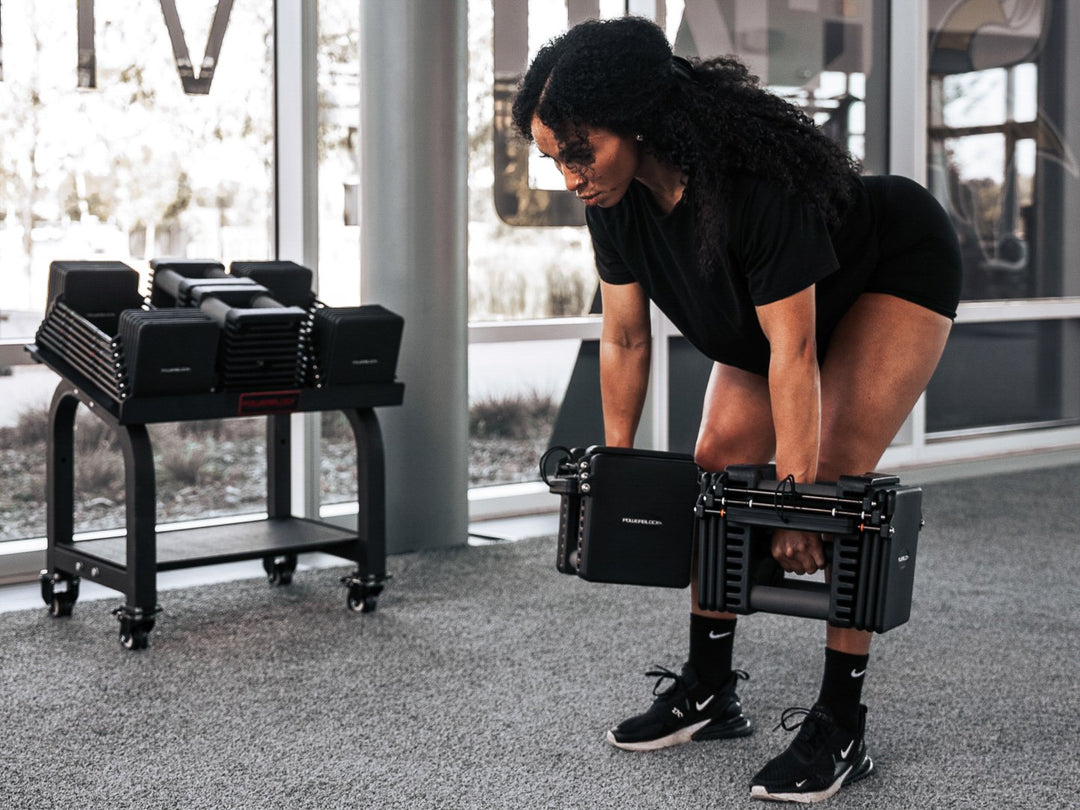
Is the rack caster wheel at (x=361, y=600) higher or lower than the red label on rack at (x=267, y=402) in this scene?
lower

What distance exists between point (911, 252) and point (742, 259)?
33cm

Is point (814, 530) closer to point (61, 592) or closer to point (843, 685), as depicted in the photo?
point (843, 685)

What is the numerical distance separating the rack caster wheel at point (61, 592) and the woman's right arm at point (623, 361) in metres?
1.62

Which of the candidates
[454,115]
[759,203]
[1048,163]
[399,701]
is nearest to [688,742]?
[399,701]

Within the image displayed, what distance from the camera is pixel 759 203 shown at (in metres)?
1.78

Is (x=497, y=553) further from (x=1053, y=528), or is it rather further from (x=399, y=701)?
(x=1053, y=528)

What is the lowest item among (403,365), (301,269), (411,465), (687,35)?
(411,465)

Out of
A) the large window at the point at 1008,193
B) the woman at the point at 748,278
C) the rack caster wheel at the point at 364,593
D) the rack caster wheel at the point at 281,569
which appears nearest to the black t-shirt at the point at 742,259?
the woman at the point at 748,278

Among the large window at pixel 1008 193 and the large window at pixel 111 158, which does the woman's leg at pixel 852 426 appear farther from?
the large window at pixel 1008 193

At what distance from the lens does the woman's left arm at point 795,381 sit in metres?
1.77

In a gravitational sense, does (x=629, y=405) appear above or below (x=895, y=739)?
above

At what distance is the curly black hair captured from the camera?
5.59 feet

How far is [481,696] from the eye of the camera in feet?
8.24

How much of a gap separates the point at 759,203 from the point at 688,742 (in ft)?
3.32
